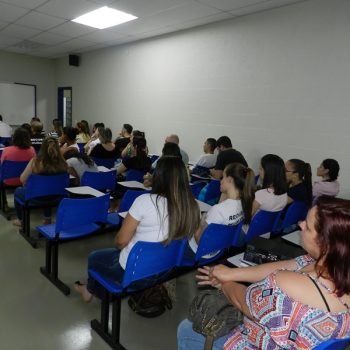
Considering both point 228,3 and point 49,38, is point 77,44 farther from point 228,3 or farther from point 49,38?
point 228,3

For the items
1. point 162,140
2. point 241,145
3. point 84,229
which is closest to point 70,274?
point 84,229

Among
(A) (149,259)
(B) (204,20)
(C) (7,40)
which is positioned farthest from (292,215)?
(C) (7,40)

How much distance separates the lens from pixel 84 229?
8.75 ft

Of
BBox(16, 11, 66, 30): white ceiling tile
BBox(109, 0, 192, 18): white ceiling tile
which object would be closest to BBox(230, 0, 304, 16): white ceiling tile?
BBox(109, 0, 192, 18): white ceiling tile

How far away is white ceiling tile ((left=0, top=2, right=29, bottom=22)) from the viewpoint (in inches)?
194

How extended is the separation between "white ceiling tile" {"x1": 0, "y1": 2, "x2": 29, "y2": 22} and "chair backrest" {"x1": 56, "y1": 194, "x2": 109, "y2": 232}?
417cm

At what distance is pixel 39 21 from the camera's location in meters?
5.56

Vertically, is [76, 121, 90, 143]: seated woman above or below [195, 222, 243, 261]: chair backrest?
above

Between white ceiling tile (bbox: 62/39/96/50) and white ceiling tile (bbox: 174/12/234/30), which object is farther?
white ceiling tile (bbox: 62/39/96/50)

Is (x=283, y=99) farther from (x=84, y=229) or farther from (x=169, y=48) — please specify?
(x=84, y=229)

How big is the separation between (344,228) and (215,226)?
47.0 inches

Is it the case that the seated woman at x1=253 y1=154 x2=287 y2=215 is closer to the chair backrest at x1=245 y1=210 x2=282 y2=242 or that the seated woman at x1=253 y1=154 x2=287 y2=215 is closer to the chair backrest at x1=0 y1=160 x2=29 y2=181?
the chair backrest at x1=245 y1=210 x2=282 y2=242

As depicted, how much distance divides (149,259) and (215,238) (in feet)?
1.94

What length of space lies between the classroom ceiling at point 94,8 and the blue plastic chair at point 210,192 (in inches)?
99.6
